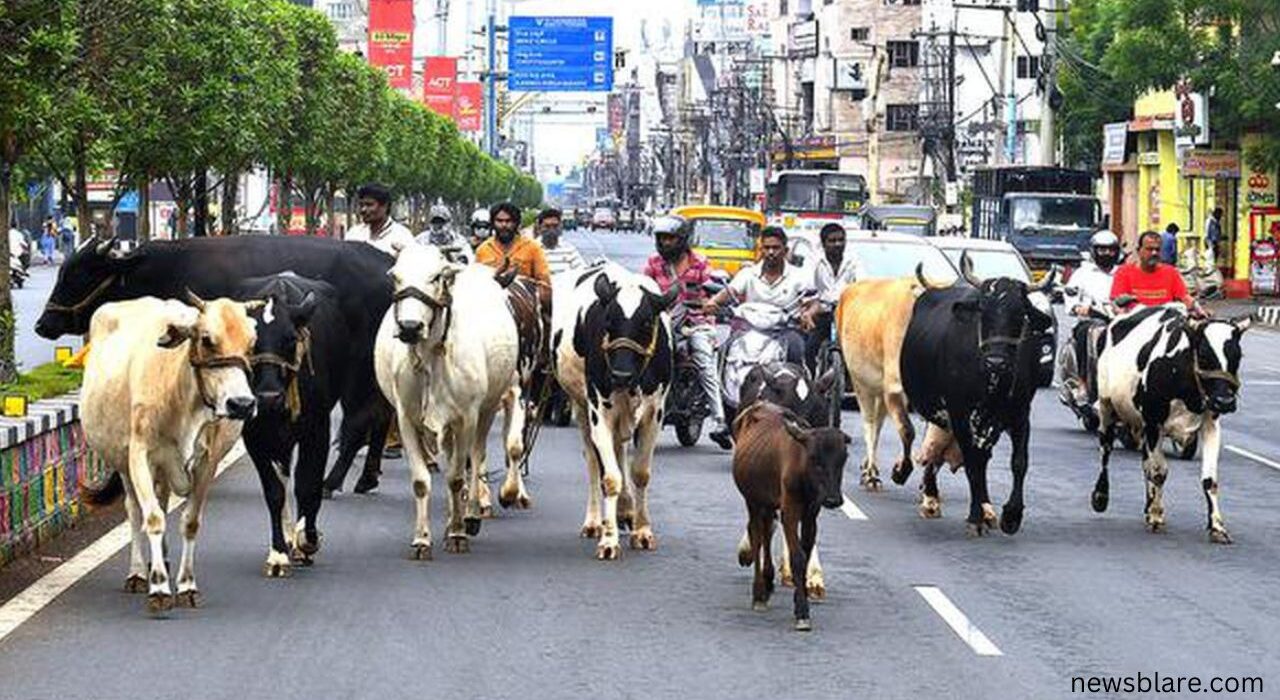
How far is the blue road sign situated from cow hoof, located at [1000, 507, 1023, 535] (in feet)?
258

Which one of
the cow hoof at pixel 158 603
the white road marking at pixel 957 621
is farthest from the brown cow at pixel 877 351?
the cow hoof at pixel 158 603

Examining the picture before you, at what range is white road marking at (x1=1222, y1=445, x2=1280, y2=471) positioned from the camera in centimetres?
2281

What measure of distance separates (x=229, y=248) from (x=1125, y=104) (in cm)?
7142

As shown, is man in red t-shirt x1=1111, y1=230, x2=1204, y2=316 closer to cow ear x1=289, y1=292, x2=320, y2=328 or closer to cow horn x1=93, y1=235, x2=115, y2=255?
cow horn x1=93, y1=235, x2=115, y2=255

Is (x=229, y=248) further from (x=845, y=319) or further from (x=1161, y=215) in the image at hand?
(x=1161, y=215)

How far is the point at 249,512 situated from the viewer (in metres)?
17.9

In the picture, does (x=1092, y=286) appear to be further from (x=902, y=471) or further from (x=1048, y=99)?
(x=1048, y=99)

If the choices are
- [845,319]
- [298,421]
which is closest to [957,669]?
[298,421]

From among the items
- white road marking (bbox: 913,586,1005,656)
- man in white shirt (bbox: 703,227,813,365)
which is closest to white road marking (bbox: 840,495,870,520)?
man in white shirt (bbox: 703,227,813,365)

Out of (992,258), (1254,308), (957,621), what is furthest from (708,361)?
(1254,308)

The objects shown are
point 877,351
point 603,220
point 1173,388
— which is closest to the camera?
point 1173,388

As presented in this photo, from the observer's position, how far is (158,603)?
1309 centimetres

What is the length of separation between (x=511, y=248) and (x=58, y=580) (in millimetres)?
6900

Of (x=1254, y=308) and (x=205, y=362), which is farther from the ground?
(x=205, y=362)
